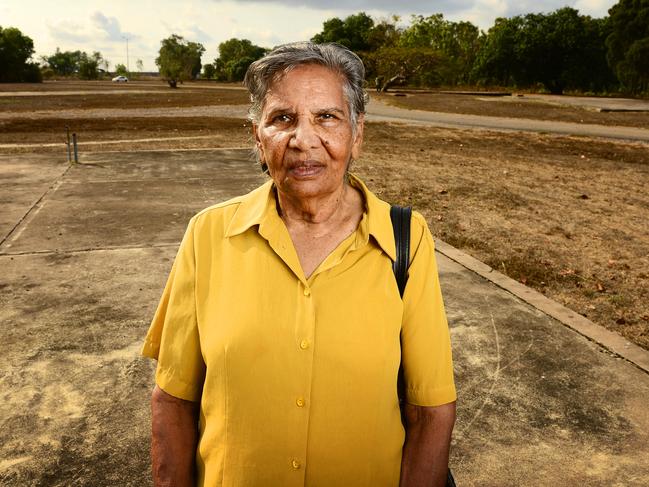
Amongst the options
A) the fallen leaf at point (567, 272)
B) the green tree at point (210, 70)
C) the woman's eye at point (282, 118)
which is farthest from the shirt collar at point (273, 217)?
the green tree at point (210, 70)

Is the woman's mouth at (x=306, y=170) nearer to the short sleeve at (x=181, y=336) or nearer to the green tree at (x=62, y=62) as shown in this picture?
the short sleeve at (x=181, y=336)

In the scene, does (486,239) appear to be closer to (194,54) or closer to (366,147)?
(366,147)

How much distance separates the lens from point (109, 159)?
12125mm

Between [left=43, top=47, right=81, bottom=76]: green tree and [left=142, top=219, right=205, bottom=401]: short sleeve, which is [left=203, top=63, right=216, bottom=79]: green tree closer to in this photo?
[left=43, top=47, right=81, bottom=76]: green tree

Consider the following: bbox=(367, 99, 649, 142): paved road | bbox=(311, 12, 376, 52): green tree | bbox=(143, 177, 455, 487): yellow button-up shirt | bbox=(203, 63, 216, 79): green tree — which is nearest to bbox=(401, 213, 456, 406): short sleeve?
bbox=(143, 177, 455, 487): yellow button-up shirt

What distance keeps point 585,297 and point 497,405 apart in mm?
2343

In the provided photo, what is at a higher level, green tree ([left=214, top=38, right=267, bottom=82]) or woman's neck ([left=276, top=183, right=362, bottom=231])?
green tree ([left=214, top=38, right=267, bottom=82])

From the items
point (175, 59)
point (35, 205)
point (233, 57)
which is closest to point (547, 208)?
point (35, 205)

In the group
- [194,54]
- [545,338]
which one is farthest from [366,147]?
[194,54]

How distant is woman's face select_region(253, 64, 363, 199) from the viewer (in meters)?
1.72

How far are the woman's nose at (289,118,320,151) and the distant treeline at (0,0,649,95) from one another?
166ft

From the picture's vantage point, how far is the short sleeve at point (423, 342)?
1.66 meters

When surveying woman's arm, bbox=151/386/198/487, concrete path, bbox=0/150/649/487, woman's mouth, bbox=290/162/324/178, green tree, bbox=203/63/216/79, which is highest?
green tree, bbox=203/63/216/79

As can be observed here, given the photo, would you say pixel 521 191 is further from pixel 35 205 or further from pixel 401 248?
pixel 401 248
